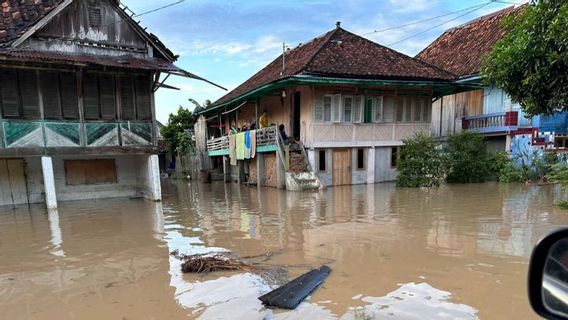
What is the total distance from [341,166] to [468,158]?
17.9 feet

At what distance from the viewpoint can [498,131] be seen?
Answer: 56.1ft

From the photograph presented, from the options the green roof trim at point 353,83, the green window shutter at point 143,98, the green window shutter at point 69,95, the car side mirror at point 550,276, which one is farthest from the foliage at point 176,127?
the car side mirror at point 550,276

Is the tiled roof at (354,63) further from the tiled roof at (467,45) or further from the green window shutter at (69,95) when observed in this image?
the green window shutter at (69,95)

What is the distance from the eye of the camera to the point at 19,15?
12.3 metres

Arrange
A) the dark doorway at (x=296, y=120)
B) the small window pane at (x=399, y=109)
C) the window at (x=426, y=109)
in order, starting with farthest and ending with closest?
the window at (x=426, y=109)
the dark doorway at (x=296, y=120)
the small window pane at (x=399, y=109)

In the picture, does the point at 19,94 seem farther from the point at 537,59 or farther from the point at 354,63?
the point at 537,59

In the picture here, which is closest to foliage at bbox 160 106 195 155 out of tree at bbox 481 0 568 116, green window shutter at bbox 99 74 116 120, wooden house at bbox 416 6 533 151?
green window shutter at bbox 99 74 116 120

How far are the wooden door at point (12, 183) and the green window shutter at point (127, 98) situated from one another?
12.9ft

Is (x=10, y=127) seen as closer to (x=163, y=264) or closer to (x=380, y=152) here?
(x=163, y=264)

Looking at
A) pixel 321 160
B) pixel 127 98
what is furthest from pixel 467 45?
pixel 127 98

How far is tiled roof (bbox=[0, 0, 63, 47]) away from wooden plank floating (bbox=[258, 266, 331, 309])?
39.2ft

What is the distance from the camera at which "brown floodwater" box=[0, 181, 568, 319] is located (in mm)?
4402

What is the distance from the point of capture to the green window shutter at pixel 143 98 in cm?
1378

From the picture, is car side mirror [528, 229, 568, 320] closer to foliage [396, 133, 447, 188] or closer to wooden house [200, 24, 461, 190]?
wooden house [200, 24, 461, 190]
